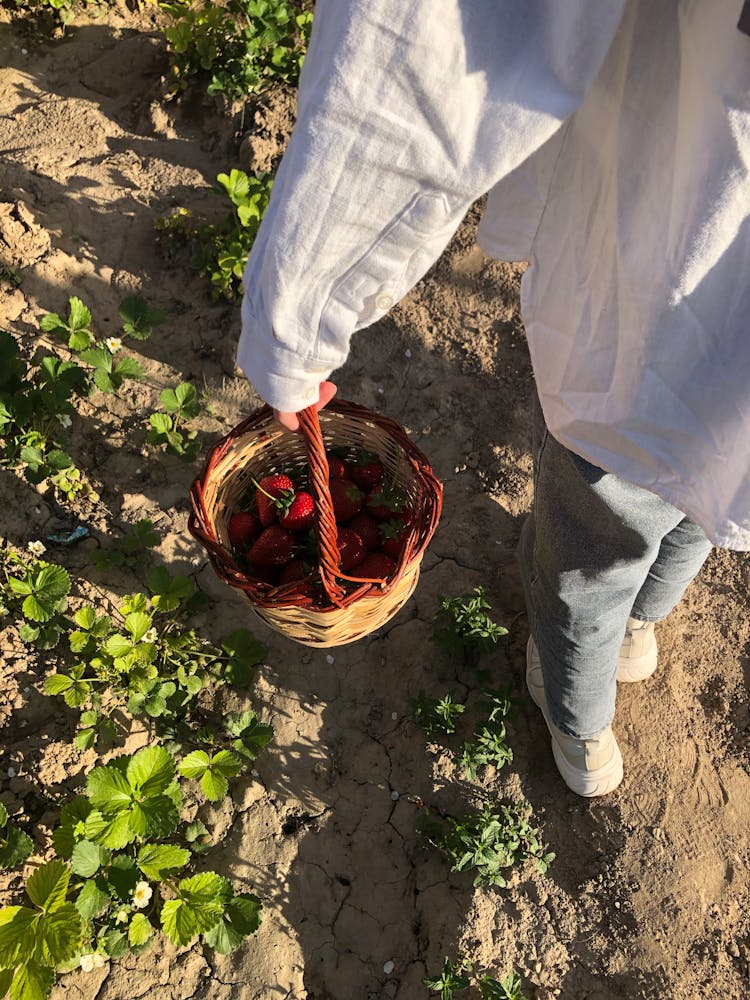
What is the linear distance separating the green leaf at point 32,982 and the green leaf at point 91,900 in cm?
13

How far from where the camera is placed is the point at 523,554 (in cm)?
219

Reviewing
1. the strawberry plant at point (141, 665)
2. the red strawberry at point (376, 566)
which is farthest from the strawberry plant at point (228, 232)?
the red strawberry at point (376, 566)

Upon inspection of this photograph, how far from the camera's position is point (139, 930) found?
6.33ft

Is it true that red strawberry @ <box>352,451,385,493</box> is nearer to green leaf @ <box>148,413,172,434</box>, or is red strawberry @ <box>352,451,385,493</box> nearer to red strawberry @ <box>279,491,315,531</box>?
red strawberry @ <box>279,491,315,531</box>

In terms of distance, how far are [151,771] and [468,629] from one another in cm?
95

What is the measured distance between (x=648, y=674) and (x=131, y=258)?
2275 millimetres

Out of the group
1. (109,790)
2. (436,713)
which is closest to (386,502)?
(436,713)

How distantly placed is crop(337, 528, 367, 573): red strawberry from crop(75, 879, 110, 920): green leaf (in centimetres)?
93

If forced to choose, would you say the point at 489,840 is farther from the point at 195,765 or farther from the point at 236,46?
the point at 236,46

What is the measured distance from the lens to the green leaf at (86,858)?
182cm

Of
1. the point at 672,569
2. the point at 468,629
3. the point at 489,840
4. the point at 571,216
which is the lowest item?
the point at 489,840

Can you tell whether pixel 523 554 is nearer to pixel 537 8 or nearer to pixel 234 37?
pixel 537 8

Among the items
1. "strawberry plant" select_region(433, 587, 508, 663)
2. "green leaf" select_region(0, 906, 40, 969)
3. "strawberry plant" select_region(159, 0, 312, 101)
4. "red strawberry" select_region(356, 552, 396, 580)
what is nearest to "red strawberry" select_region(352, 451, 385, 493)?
"red strawberry" select_region(356, 552, 396, 580)

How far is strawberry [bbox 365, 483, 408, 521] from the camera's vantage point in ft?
7.07
